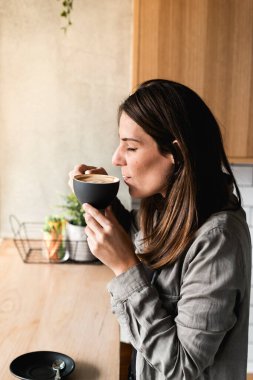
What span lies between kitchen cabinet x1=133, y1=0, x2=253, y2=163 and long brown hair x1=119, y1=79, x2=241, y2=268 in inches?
34.2

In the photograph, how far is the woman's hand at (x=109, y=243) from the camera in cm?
134

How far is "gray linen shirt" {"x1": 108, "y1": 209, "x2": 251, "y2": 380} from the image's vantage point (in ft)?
3.98

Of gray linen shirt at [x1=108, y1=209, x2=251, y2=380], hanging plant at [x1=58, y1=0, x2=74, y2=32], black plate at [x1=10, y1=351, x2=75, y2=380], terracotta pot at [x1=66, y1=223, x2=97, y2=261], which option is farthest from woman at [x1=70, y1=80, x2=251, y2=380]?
hanging plant at [x1=58, y1=0, x2=74, y2=32]

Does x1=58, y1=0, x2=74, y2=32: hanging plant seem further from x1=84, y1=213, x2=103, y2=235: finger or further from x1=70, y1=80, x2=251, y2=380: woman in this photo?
x1=84, y1=213, x2=103, y2=235: finger

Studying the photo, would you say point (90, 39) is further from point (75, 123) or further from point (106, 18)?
point (75, 123)

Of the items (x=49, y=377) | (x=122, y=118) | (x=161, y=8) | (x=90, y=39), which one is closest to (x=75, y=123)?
(x=90, y=39)

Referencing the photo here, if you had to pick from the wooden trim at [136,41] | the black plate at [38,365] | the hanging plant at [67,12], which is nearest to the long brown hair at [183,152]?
the black plate at [38,365]

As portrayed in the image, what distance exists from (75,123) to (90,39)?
0.37 metres

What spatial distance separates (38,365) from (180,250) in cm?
46

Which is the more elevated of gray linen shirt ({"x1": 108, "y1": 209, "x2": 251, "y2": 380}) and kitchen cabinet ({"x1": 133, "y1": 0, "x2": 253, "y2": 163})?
Answer: kitchen cabinet ({"x1": 133, "y1": 0, "x2": 253, "y2": 163})

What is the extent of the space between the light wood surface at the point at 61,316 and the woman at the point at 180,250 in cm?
18

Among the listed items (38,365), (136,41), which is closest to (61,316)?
(38,365)

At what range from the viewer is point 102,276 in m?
2.18

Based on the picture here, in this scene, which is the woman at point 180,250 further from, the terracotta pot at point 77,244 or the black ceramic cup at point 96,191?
the terracotta pot at point 77,244
